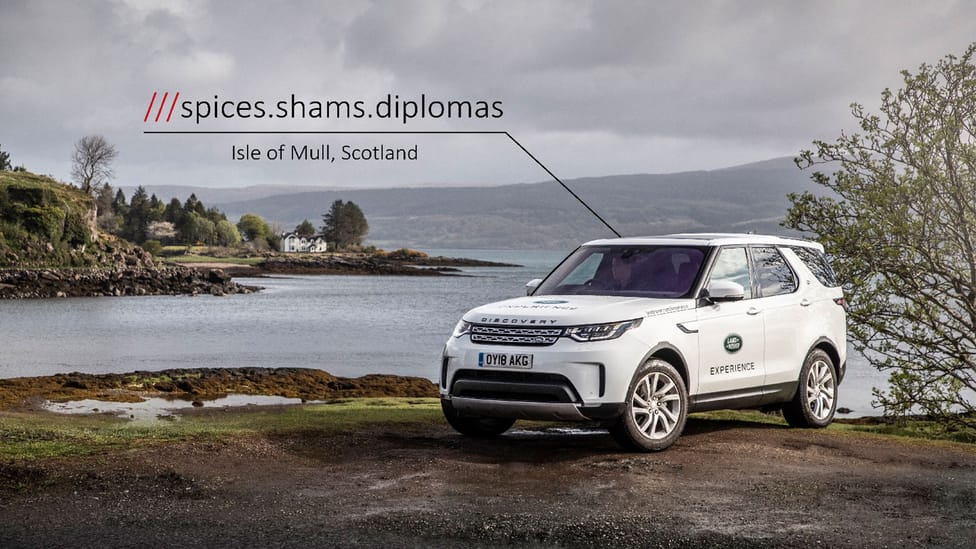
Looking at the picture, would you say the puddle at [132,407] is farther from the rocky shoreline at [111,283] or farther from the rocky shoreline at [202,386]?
the rocky shoreline at [111,283]

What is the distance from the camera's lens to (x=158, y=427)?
1297cm

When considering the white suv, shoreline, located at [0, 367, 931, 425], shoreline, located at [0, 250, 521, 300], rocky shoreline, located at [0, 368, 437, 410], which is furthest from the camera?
shoreline, located at [0, 250, 521, 300]

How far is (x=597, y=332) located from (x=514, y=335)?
0.78 meters

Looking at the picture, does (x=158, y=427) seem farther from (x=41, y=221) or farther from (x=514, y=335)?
(x=41, y=221)

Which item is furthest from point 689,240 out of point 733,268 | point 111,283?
point 111,283

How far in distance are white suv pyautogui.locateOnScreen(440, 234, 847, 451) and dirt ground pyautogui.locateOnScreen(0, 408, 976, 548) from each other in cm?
52

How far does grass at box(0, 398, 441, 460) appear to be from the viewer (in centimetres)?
1108

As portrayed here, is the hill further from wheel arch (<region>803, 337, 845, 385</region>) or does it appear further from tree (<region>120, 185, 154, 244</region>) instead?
wheel arch (<region>803, 337, 845, 385</region>)

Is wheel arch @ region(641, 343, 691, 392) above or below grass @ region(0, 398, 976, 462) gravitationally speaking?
above

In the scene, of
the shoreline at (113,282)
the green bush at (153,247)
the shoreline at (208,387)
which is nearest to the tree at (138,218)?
the green bush at (153,247)

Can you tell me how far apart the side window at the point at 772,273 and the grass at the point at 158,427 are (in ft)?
14.9

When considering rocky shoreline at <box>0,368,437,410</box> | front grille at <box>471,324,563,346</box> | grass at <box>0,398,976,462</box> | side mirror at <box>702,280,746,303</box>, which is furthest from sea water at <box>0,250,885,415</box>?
front grille at <box>471,324,563,346</box>


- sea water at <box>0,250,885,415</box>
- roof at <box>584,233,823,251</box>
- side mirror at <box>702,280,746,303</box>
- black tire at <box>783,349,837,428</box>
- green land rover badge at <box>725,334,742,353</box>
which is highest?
roof at <box>584,233,823,251</box>

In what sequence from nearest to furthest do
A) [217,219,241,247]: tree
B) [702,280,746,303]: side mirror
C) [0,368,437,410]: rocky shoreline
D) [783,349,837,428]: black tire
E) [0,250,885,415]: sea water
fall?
[702,280,746,303]: side mirror, [783,349,837,428]: black tire, [0,368,437,410]: rocky shoreline, [0,250,885,415]: sea water, [217,219,241,247]: tree
